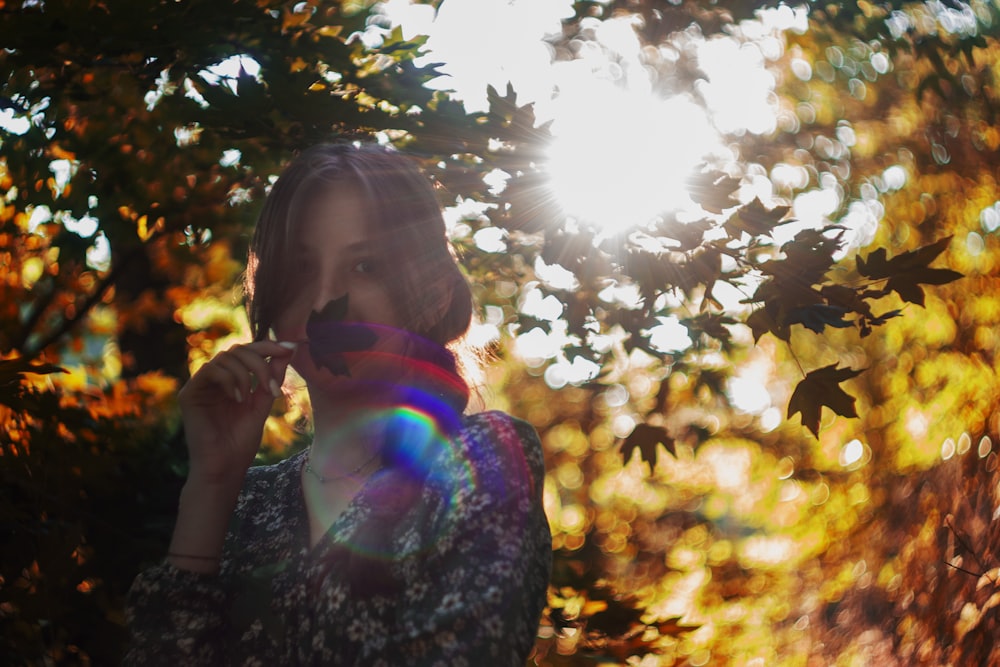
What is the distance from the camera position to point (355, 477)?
177 centimetres

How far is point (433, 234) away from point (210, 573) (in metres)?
0.86

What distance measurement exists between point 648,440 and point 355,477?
4.04 feet

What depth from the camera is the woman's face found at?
5.38 feet

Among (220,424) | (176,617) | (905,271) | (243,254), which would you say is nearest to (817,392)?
(905,271)

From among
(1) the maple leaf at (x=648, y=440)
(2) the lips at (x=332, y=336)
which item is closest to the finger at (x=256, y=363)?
(2) the lips at (x=332, y=336)

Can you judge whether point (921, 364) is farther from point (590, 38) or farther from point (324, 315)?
point (324, 315)

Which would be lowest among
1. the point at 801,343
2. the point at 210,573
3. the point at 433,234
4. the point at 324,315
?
the point at 801,343

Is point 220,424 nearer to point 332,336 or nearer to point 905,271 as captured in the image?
point 332,336

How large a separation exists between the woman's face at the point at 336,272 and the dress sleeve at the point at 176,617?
469 millimetres

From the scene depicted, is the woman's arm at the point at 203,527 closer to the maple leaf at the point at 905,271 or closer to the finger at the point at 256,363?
the finger at the point at 256,363

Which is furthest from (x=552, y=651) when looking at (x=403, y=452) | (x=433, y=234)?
(x=433, y=234)

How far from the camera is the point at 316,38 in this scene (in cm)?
239

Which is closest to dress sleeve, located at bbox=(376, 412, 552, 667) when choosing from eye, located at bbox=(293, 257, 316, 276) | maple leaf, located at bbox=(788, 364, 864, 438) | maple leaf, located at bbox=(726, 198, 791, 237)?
eye, located at bbox=(293, 257, 316, 276)

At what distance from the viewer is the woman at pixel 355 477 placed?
1430 millimetres
